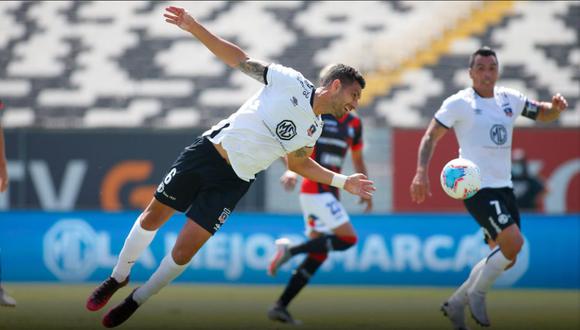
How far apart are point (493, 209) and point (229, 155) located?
2666 millimetres

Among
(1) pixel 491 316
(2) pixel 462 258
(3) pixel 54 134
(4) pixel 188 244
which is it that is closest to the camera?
(4) pixel 188 244

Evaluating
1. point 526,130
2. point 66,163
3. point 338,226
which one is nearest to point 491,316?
point 338,226

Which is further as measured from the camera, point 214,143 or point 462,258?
point 462,258

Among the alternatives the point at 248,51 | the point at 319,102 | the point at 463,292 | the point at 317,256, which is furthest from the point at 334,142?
the point at 248,51

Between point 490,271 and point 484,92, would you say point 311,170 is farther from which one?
point 484,92

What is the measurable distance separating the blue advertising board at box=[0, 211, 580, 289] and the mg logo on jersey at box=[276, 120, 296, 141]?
7.26 metres

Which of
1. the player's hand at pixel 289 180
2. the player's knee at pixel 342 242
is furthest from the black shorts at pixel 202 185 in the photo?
the player's knee at pixel 342 242

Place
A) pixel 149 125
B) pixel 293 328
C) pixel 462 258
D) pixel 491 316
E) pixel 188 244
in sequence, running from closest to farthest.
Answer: pixel 188 244 < pixel 293 328 < pixel 491 316 < pixel 462 258 < pixel 149 125

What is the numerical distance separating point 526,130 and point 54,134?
347 inches

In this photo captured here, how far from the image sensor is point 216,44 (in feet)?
25.8

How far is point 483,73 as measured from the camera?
9.61 metres

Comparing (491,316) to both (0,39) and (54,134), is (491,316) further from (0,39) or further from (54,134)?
(0,39)

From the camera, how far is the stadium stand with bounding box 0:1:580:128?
67.1ft

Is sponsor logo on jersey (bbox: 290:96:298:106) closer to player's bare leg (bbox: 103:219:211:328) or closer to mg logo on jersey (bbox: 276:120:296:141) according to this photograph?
mg logo on jersey (bbox: 276:120:296:141)
